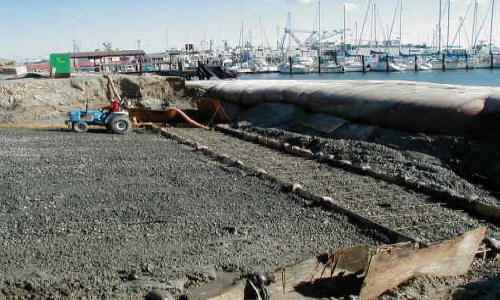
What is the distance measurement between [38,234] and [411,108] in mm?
7740

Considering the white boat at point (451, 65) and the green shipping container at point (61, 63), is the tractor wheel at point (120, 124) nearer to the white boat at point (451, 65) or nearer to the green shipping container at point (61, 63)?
the green shipping container at point (61, 63)

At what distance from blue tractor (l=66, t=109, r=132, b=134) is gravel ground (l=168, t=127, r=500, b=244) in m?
4.13

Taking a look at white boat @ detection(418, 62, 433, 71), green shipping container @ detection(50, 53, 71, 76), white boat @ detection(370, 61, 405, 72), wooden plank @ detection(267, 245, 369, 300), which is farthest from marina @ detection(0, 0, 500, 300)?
white boat @ detection(418, 62, 433, 71)

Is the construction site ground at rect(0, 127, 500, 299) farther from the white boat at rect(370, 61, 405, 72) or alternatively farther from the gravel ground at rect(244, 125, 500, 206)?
the white boat at rect(370, 61, 405, 72)

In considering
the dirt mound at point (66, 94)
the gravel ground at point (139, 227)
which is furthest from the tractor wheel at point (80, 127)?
the dirt mound at point (66, 94)

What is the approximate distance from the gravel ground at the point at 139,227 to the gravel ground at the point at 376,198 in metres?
0.64

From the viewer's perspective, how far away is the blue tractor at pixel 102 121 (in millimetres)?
13812

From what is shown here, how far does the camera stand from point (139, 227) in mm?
6102

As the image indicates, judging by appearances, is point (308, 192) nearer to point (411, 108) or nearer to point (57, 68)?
point (411, 108)

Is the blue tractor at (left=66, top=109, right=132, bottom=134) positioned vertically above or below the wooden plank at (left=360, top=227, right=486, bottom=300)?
above

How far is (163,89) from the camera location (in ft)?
71.4

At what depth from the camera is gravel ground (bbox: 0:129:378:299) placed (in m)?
4.77

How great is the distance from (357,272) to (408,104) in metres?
7.09

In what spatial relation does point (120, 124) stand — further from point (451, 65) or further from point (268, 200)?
point (451, 65)
